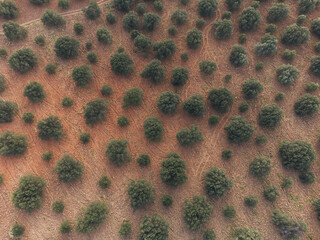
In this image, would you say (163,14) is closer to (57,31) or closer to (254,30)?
(254,30)

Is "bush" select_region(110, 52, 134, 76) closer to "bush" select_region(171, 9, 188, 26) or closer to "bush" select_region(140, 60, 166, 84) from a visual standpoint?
"bush" select_region(140, 60, 166, 84)

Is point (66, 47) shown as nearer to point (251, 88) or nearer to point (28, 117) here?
point (28, 117)

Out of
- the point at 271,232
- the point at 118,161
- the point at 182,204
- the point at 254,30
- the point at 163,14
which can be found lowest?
the point at 271,232

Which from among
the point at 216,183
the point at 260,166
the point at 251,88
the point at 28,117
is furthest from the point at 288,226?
the point at 28,117

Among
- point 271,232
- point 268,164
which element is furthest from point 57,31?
point 271,232

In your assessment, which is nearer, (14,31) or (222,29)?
(14,31)

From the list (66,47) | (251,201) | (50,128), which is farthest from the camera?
(66,47)

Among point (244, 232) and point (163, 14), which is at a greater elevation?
point (163, 14)
